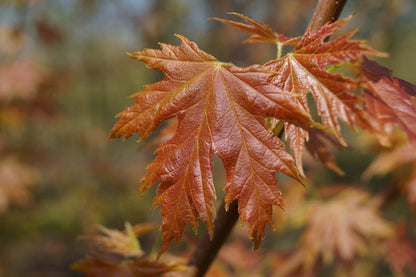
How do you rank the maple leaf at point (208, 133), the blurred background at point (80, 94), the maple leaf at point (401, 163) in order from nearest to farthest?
the maple leaf at point (208, 133) < the maple leaf at point (401, 163) < the blurred background at point (80, 94)

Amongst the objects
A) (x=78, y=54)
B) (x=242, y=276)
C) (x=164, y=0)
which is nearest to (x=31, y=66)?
(x=164, y=0)

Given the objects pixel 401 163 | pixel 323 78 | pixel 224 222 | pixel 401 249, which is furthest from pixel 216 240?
pixel 401 249

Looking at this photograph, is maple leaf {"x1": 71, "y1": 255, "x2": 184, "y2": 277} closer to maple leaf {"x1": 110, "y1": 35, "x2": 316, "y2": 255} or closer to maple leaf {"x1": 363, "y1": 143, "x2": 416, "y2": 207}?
maple leaf {"x1": 110, "y1": 35, "x2": 316, "y2": 255}

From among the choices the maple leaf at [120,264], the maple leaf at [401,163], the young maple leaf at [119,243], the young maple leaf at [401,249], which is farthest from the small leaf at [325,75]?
the young maple leaf at [401,249]

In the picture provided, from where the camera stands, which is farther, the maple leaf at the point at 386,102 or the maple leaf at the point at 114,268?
the maple leaf at the point at 114,268

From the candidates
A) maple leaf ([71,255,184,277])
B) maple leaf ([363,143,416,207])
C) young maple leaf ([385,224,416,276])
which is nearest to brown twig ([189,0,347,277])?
maple leaf ([71,255,184,277])

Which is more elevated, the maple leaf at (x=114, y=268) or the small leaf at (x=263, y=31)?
the small leaf at (x=263, y=31)

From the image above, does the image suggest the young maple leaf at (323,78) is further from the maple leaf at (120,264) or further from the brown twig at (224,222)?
the maple leaf at (120,264)
